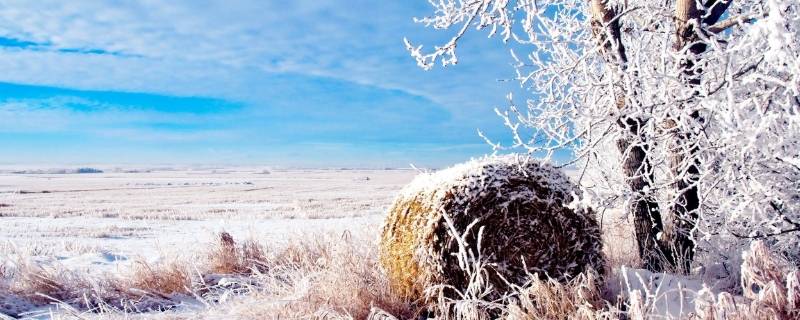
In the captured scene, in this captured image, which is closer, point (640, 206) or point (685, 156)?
point (685, 156)

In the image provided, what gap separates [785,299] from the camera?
10.1 ft

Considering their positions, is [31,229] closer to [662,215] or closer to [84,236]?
[84,236]

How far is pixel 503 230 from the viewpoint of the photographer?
15.4 feet

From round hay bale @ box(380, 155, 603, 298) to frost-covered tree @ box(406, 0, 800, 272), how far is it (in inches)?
11.2

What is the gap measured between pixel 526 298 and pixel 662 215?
2.84m

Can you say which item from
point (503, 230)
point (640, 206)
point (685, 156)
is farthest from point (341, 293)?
point (640, 206)

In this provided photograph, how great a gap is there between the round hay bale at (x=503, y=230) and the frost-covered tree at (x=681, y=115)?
29cm

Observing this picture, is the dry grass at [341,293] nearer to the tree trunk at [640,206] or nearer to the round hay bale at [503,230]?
the round hay bale at [503,230]

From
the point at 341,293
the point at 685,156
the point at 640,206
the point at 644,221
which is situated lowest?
the point at 341,293

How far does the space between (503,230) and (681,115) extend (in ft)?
4.87

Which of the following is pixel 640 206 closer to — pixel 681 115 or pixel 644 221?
pixel 644 221

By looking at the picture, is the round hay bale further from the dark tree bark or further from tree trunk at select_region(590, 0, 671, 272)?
tree trunk at select_region(590, 0, 671, 272)

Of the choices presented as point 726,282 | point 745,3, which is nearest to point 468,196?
point 726,282

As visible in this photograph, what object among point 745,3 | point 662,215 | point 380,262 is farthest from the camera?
point 662,215
